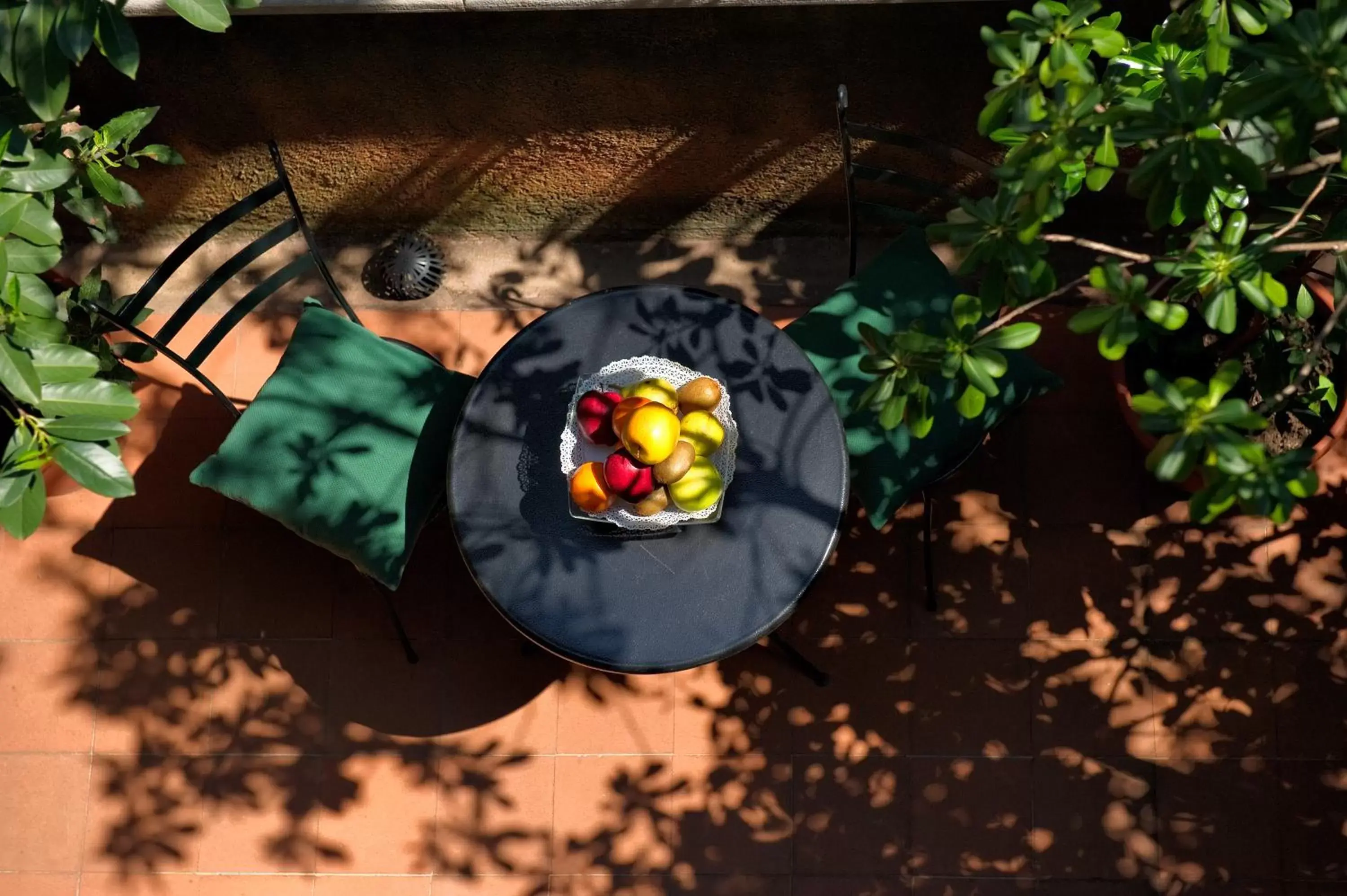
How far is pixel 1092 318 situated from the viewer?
6.73 ft

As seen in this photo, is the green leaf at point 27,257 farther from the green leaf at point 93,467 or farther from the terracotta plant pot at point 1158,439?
the terracotta plant pot at point 1158,439

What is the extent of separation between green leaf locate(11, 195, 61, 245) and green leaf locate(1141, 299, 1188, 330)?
2.21m

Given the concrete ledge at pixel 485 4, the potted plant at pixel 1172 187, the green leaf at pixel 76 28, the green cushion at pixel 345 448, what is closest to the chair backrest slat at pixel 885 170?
the concrete ledge at pixel 485 4

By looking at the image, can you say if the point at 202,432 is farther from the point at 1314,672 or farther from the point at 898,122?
the point at 1314,672

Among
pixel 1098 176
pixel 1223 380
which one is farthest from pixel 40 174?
pixel 1223 380

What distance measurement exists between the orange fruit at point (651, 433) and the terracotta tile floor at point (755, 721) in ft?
3.66

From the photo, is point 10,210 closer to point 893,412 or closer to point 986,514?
point 893,412

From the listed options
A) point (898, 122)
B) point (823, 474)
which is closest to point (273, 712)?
point (823, 474)

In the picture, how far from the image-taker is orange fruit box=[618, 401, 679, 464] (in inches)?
99.0

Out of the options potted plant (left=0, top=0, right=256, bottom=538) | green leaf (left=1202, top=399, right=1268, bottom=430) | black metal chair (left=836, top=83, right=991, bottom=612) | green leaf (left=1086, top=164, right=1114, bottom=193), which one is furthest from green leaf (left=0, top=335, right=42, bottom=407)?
green leaf (left=1202, top=399, right=1268, bottom=430)

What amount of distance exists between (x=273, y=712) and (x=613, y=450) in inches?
60.5

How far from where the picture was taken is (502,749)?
3.43 meters

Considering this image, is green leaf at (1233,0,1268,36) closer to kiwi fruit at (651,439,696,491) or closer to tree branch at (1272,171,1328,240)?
tree branch at (1272,171,1328,240)

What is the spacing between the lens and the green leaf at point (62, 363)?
90.5 inches
